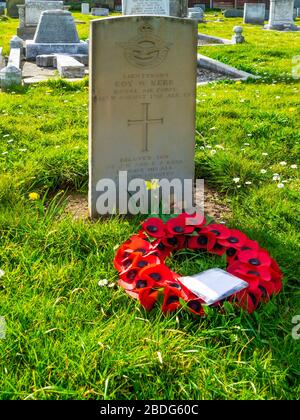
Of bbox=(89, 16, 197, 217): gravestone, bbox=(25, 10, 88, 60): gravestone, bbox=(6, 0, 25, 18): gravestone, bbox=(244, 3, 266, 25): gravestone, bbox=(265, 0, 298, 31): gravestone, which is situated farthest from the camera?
bbox=(6, 0, 25, 18): gravestone

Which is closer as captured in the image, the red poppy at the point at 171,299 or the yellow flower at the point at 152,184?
the red poppy at the point at 171,299

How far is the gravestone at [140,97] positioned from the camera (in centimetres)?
317

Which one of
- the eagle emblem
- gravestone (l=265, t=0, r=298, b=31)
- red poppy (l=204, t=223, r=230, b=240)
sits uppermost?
gravestone (l=265, t=0, r=298, b=31)

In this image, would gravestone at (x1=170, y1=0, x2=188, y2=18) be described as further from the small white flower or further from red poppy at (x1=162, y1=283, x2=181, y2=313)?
red poppy at (x1=162, y1=283, x2=181, y2=313)

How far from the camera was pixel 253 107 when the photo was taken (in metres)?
6.51

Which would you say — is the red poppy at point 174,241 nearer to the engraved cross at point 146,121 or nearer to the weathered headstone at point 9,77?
the engraved cross at point 146,121

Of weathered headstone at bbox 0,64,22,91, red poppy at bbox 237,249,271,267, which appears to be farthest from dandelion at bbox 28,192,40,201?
weathered headstone at bbox 0,64,22,91

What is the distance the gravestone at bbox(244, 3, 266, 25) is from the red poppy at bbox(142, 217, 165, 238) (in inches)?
939

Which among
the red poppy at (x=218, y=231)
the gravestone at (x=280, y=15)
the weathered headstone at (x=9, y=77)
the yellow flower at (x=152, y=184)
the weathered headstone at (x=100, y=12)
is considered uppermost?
the weathered headstone at (x=100, y=12)

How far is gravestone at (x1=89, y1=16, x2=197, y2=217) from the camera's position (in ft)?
10.4

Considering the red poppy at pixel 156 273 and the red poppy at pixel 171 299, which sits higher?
the red poppy at pixel 156 273

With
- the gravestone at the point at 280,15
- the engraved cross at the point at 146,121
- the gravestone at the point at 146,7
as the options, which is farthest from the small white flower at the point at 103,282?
the gravestone at the point at 280,15

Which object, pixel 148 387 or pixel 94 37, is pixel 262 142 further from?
pixel 148 387

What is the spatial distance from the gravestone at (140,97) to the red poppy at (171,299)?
125cm
